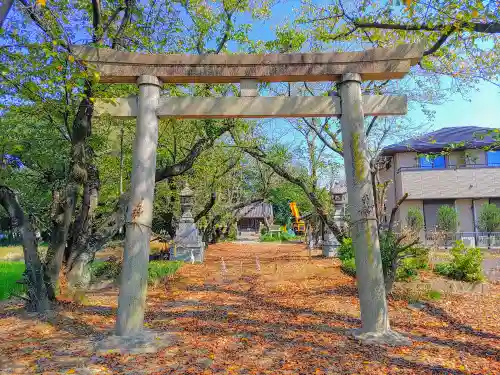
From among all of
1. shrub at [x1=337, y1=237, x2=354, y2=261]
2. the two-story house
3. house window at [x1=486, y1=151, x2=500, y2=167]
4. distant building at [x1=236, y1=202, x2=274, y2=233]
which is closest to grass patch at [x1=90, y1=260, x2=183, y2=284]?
shrub at [x1=337, y1=237, x2=354, y2=261]

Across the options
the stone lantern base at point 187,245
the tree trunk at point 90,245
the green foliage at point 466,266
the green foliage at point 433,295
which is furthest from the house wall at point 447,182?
the tree trunk at point 90,245

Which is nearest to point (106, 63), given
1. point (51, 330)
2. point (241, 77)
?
point (241, 77)

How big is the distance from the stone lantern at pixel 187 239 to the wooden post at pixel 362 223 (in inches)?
396

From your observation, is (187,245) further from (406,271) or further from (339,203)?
(406,271)

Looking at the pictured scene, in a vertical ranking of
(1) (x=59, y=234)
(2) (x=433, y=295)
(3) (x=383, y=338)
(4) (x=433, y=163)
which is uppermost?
(4) (x=433, y=163)

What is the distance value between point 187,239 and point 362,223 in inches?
414

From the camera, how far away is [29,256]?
241 inches

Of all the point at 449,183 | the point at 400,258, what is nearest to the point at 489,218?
the point at 449,183

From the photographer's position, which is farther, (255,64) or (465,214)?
(465,214)

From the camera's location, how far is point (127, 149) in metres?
12.1

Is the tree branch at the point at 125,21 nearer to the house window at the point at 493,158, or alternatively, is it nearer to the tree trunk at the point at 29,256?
the tree trunk at the point at 29,256

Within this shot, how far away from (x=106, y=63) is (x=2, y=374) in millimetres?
4014

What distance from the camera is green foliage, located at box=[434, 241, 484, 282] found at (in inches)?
Result: 353

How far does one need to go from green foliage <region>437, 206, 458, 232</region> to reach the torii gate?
16.3m
